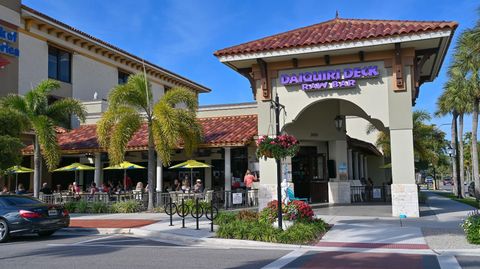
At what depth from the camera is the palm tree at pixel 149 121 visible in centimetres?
1939

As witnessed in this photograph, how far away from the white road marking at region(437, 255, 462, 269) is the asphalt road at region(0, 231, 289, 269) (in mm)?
3096

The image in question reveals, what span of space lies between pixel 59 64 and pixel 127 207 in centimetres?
1389

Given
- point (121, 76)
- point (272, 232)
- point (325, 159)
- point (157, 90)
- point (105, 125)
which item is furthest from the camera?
point (157, 90)

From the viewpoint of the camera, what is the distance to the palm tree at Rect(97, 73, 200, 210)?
63.6ft

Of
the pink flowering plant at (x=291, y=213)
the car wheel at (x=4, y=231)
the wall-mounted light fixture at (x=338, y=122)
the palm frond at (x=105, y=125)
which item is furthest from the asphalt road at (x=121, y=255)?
the wall-mounted light fixture at (x=338, y=122)

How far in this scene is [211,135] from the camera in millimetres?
23234

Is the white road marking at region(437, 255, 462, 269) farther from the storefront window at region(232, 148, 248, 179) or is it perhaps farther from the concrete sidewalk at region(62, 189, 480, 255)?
the storefront window at region(232, 148, 248, 179)

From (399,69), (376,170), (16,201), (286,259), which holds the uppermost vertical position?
(399,69)

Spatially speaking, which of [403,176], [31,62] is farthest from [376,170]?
[31,62]

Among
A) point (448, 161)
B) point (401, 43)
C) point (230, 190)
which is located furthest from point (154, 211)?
point (448, 161)

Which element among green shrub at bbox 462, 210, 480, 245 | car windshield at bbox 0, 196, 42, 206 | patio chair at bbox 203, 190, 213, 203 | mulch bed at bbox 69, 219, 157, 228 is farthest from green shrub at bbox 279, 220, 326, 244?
patio chair at bbox 203, 190, 213, 203

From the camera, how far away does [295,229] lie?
11.8 m

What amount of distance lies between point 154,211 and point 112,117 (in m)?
4.26

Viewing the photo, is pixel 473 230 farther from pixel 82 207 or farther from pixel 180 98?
pixel 82 207
